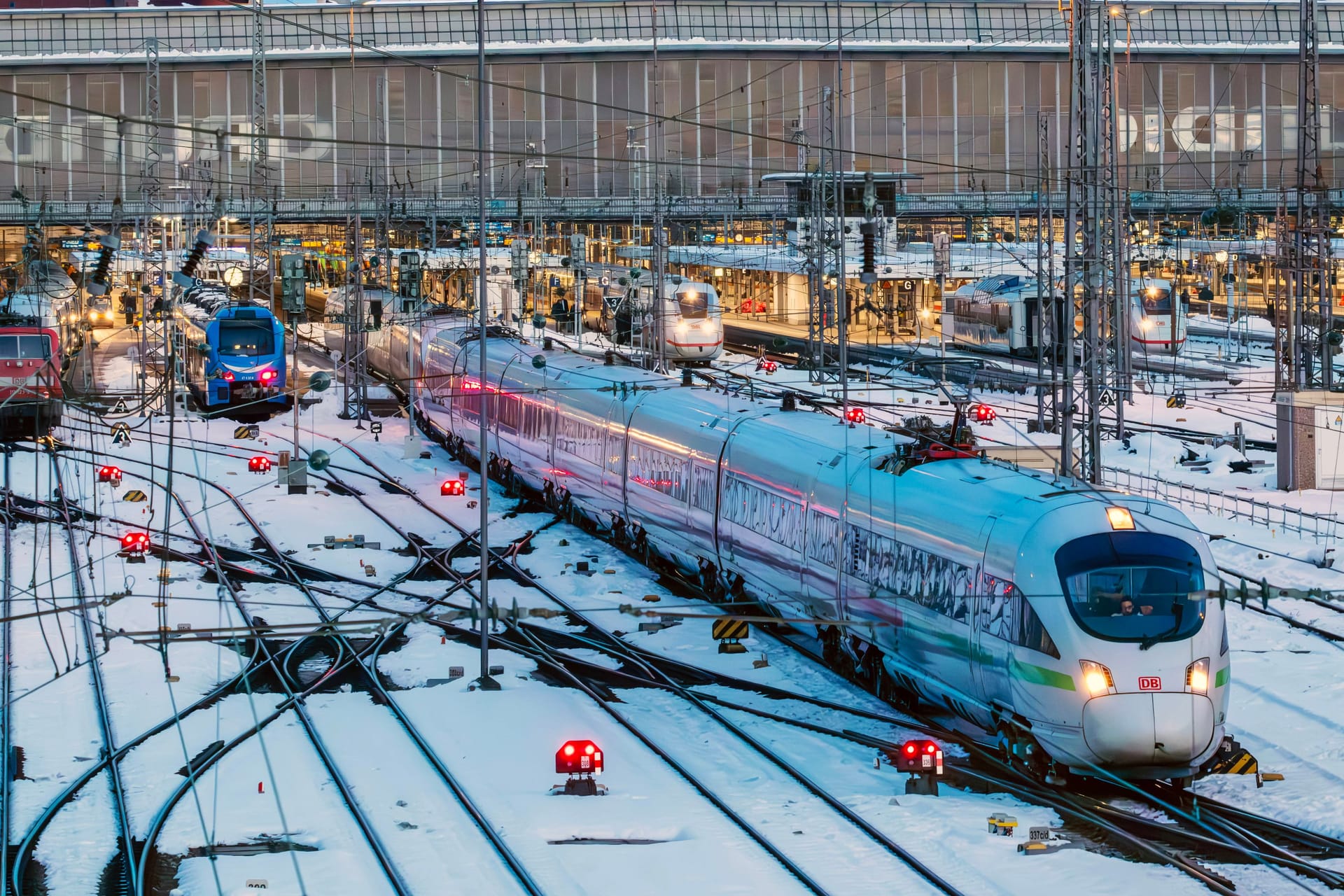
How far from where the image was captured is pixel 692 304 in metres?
67.2

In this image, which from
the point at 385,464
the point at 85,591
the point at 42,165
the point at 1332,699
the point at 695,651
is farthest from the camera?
the point at 42,165

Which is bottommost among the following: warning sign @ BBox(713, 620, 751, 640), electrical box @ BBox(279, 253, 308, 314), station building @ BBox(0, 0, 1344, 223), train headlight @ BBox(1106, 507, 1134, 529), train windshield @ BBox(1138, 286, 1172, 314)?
warning sign @ BBox(713, 620, 751, 640)

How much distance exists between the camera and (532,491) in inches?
1646

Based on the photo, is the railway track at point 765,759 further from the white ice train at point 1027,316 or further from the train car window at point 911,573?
the white ice train at point 1027,316

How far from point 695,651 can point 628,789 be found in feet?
23.3

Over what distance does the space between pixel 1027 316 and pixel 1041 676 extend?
48.7 meters

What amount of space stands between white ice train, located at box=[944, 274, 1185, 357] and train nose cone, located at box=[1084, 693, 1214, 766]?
43.8 meters

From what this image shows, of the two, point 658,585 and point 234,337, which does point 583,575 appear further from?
point 234,337

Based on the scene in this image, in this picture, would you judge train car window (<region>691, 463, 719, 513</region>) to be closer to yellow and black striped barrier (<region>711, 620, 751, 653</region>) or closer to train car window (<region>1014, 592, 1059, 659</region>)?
yellow and black striped barrier (<region>711, 620, 751, 653</region>)

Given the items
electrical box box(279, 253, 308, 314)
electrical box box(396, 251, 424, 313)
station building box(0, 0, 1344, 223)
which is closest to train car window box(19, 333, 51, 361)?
electrical box box(279, 253, 308, 314)

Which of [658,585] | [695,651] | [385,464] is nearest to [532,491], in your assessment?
[385,464]

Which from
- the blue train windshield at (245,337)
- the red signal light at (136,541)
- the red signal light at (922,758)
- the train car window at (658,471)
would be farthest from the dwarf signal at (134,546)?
the blue train windshield at (245,337)

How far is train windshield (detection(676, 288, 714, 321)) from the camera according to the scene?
220ft

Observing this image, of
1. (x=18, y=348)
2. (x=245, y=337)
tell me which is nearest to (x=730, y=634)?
(x=18, y=348)
